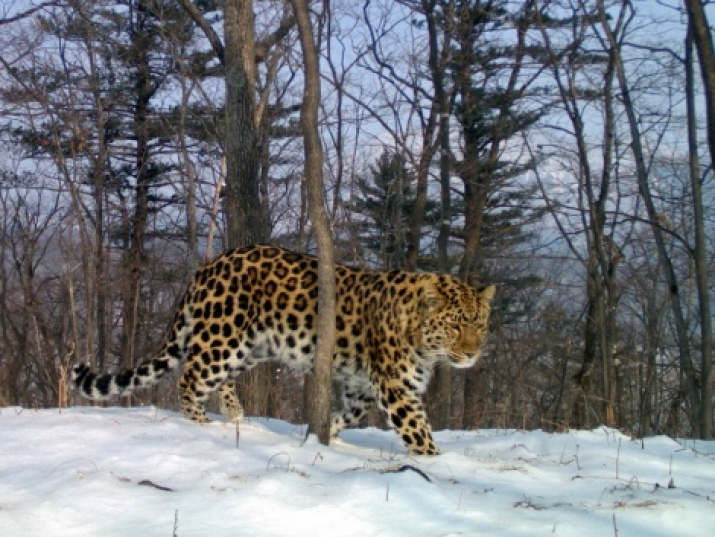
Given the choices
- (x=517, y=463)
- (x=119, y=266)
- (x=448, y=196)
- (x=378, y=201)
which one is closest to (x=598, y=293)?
(x=448, y=196)

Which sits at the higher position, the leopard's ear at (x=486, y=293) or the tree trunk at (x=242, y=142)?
the tree trunk at (x=242, y=142)

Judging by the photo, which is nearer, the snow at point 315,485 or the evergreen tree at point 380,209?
the snow at point 315,485

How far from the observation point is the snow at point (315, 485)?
14.5ft

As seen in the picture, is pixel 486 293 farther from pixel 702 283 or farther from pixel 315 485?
pixel 702 283

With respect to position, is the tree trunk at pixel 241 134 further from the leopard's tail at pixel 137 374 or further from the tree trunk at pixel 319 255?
the tree trunk at pixel 319 255

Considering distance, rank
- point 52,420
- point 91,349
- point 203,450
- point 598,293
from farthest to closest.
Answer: point 91,349
point 598,293
point 52,420
point 203,450

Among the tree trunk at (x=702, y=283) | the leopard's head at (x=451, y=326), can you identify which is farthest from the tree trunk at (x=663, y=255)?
the leopard's head at (x=451, y=326)

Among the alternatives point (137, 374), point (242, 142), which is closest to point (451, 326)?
point (137, 374)

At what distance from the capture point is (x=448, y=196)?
22438 millimetres

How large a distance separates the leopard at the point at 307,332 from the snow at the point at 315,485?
0.66 m

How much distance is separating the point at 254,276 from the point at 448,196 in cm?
1439

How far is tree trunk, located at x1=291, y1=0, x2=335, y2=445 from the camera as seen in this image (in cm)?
720

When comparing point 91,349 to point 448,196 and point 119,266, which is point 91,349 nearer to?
point 448,196

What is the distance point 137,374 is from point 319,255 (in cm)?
248
